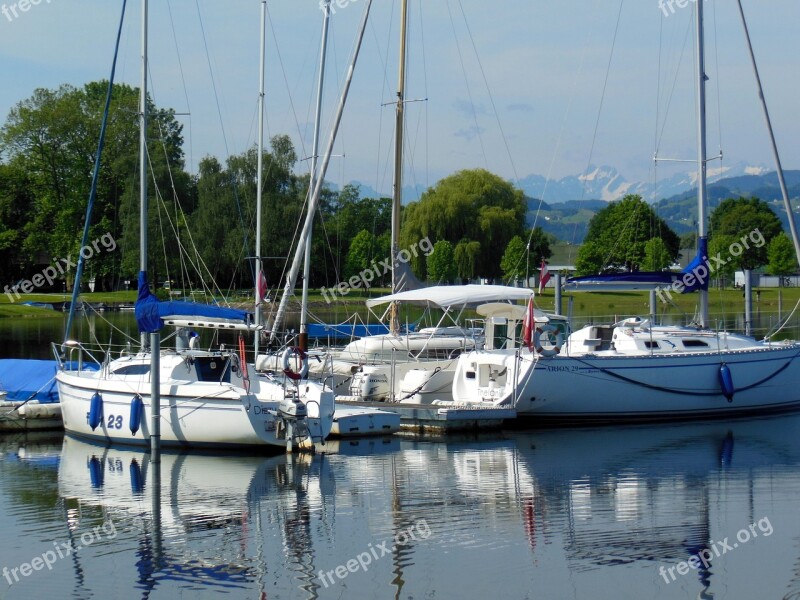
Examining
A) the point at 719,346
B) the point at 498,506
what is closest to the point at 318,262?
the point at 719,346

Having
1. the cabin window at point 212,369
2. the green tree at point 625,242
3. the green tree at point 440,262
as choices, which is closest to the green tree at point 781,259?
the green tree at point 625,242

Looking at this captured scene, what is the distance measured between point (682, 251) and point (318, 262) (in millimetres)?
80464

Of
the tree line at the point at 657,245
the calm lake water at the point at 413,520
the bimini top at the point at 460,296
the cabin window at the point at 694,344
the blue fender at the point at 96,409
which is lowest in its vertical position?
the calm lake water at the point at 413,520

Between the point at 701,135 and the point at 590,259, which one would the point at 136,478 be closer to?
the point at 701,135

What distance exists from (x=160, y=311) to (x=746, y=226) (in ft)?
368

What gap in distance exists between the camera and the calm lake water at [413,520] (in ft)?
49.0

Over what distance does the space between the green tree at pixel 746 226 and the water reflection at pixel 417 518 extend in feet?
301

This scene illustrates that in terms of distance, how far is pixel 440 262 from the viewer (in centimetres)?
8319

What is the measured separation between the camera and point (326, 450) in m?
24.8

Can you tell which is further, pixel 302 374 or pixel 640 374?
pixel 640 374

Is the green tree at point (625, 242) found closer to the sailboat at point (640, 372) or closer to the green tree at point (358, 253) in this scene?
the green tree at point (358, 253)

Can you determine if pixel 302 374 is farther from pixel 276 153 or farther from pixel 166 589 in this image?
pixel 276 153

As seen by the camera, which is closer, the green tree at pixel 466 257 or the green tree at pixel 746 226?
the green tree at pixel 466 257

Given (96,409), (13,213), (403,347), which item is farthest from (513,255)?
(96,409)
